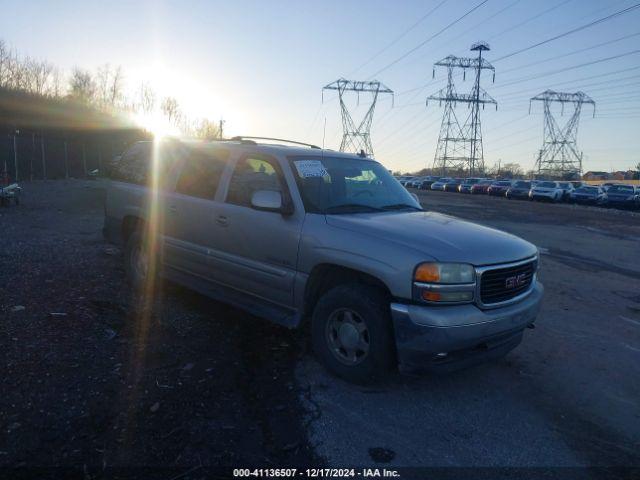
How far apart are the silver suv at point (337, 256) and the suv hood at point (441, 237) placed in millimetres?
12

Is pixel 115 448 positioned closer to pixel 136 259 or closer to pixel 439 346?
pixel 439 346

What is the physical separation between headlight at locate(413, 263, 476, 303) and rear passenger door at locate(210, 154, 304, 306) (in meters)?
1.14

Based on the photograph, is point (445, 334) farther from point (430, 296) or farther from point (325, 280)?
point (325, 280)

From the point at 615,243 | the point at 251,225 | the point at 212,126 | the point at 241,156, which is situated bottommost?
the point at 615,243

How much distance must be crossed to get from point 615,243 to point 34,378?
14467mm

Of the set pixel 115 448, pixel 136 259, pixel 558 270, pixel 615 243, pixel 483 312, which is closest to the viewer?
pixel 115 448

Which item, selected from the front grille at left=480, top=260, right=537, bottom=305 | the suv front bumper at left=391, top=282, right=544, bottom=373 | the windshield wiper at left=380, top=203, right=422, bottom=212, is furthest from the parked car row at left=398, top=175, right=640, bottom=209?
the suv front bumper at left=391, top=282, right=544, bottom=373

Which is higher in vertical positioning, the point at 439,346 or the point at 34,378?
the point at 439,346

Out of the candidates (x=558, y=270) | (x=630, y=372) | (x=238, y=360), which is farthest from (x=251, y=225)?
(x=558, y=270)

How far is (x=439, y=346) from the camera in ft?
11.2

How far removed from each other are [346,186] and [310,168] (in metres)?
0.40

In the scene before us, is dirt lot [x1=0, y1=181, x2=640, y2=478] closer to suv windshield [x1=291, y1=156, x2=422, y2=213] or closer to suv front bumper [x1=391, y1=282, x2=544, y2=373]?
suv front bumper [x1=391, y1=282, x2=544, y2=373]

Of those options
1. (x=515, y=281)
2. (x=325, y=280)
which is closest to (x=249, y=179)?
(x=325, y=280)

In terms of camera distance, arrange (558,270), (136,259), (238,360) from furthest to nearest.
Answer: (558,270) < (136,259) < (238,360)
